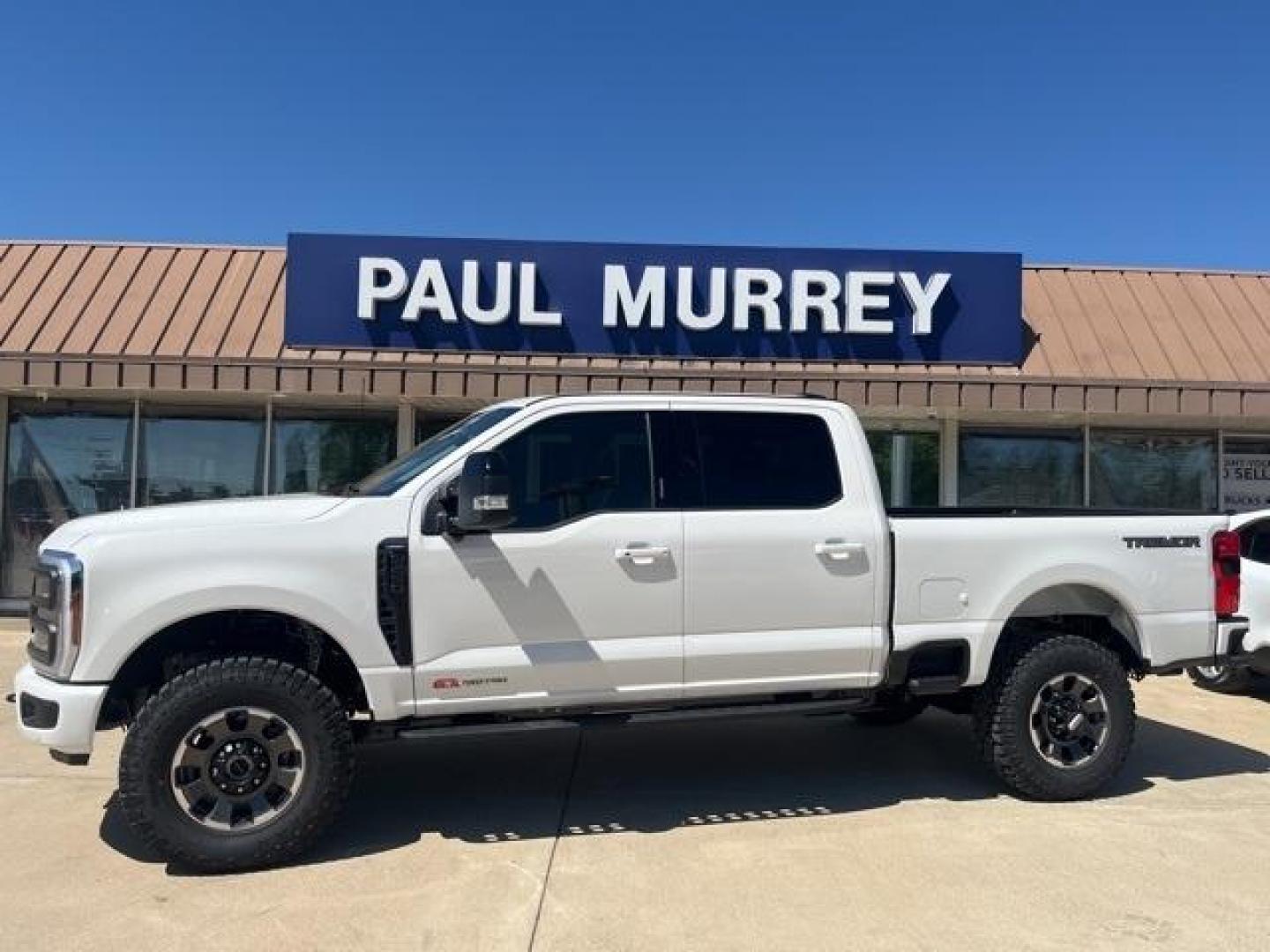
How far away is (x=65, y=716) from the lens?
4422 mm

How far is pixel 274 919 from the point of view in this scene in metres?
4.07

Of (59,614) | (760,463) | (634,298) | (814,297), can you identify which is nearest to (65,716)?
(59,614)

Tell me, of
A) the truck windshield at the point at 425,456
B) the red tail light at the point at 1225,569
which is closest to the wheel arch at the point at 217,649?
the truck windshield at the point at 425,456

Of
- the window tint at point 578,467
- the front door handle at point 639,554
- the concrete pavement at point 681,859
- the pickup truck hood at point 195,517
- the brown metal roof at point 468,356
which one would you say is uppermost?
the brown metal roof at point 468,356

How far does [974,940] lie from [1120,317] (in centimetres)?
979

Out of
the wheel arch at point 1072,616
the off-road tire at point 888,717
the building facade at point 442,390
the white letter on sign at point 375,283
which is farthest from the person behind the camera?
the white letter on sign at point 375,283

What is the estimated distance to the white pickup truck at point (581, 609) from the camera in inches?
179

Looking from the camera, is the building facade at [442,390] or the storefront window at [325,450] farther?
the storefront window at [325,450]

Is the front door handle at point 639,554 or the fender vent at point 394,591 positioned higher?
the front door handle at point 639,554

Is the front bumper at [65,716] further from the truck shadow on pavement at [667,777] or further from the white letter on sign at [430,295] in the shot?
the white letter on sign at [430,295]

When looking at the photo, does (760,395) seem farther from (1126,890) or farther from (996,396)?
(996,396)

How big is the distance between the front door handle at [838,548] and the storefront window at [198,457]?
8.47 metres

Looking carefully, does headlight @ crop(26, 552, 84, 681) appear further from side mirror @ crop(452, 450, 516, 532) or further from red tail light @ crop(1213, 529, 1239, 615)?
red tail light @ crop(1213, 529, 1239, 615)

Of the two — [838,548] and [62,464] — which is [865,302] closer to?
[838,548]
